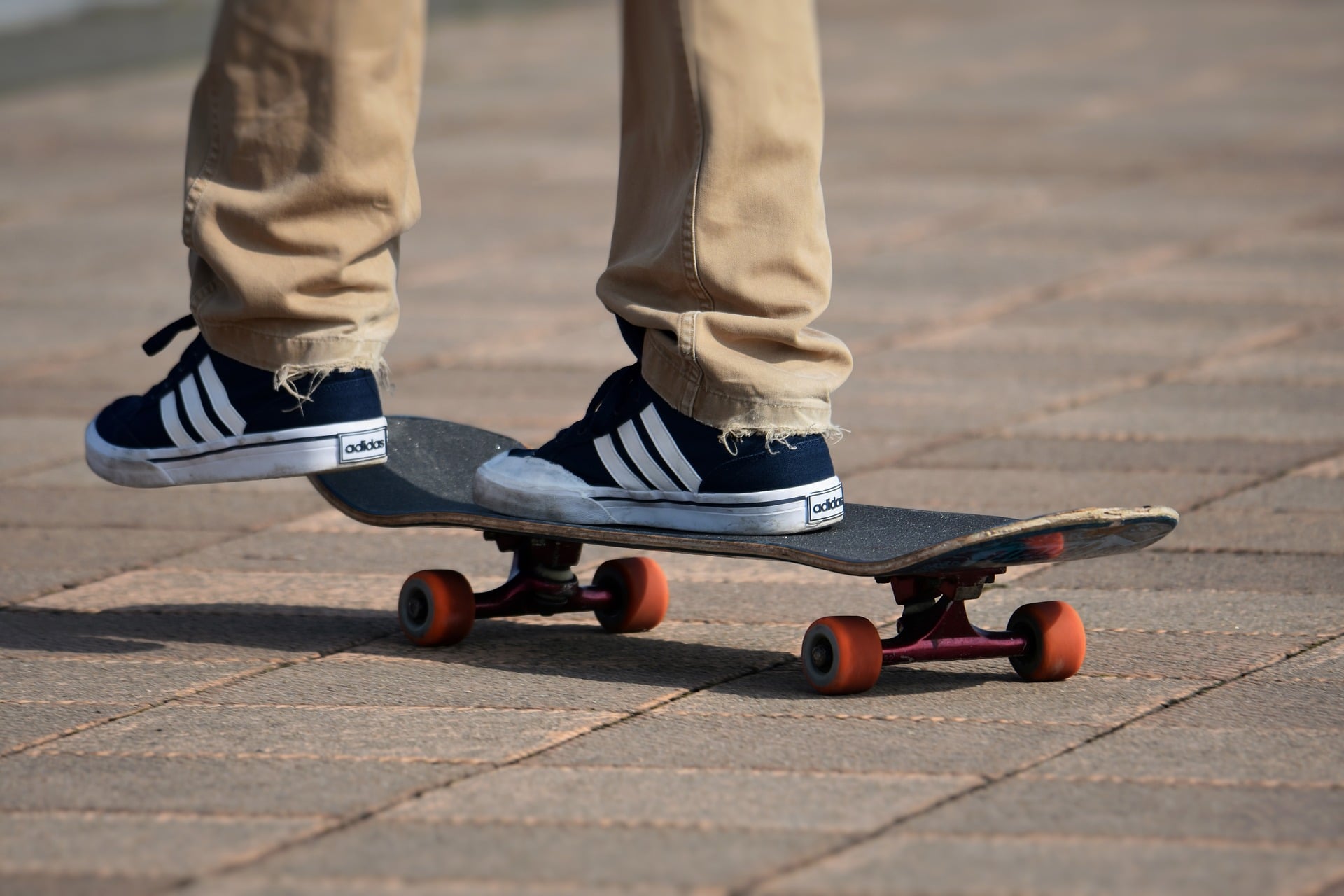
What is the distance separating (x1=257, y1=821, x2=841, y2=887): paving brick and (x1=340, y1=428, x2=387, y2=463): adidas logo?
92 centimetres

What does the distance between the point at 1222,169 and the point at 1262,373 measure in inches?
143

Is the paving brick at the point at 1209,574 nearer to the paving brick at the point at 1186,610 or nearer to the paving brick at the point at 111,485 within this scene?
the paving brick at the point at 1186,610

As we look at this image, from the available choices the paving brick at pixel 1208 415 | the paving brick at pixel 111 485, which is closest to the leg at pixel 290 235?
the paving brick at pixel 111 485

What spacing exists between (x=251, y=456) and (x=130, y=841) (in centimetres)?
96

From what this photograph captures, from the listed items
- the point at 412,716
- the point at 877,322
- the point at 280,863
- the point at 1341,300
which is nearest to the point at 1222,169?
the point at 1341,300

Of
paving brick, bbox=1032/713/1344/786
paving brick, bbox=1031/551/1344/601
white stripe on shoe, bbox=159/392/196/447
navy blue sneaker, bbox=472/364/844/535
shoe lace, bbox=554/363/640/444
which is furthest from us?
paving brick, bbox=1031/551/1344/601

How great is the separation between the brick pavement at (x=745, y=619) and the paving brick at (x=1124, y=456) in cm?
1

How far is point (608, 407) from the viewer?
119 inches

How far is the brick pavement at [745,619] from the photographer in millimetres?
2176

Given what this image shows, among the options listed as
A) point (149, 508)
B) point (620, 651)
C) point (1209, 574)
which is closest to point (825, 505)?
point (620, 651)

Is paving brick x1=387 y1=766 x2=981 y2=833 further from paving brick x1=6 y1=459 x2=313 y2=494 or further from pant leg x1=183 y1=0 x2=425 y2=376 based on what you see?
paving brick x1=6 y1=459 x2=313 y2=494

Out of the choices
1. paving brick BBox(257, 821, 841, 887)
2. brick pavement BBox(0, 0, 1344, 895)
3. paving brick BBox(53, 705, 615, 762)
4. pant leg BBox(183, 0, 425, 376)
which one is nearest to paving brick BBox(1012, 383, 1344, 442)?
brick pavement BBox(0, 0, 1344, 895)

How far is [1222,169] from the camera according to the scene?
8.51 meters

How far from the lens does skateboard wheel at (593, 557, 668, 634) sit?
123 inches
